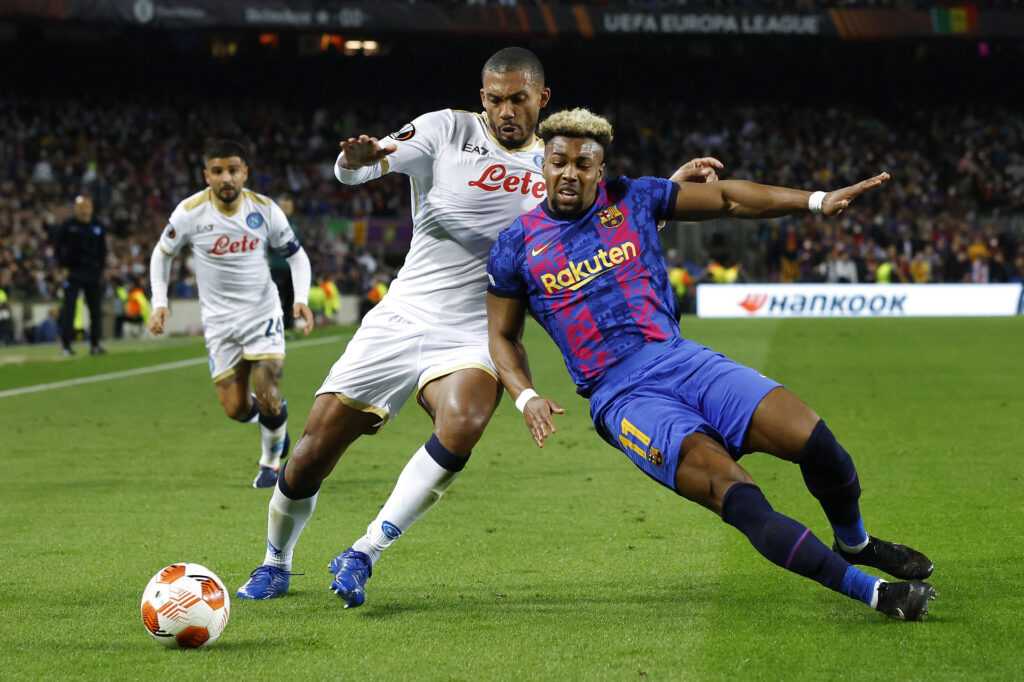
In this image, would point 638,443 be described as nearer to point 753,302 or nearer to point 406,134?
point 406,134

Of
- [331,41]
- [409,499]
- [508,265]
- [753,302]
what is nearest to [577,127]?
[508,265]

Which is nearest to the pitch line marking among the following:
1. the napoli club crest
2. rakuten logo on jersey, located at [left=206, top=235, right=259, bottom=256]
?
rakuten logo on jersey, located at [left=206, top=235, right=259, bottom=256]

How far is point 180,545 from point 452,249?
6.79ft

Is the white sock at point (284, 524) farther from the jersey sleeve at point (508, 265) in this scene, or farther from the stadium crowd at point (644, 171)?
the stadium crowd at point (644, 171)

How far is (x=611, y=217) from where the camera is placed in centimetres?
465

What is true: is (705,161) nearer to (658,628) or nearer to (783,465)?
(658,628)

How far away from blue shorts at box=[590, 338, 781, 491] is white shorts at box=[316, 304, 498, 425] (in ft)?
2.18

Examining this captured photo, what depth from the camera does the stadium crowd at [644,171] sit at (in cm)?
3066

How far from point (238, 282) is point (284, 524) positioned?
148 inches

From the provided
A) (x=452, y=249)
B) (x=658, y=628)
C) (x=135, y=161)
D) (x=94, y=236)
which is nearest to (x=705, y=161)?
(x=452, y=249)

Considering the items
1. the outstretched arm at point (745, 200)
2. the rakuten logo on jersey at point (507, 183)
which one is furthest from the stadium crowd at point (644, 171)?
the outstretched arm at point (745, 200)

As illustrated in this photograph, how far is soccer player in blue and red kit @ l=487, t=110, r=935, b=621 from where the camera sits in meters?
4.18

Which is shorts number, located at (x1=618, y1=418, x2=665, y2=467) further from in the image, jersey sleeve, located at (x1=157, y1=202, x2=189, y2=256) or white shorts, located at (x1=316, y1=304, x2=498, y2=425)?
jersey sleeve, located at (x1=157, y1=202, x2=189, y2=256)

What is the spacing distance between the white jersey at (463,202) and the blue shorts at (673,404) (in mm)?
889
